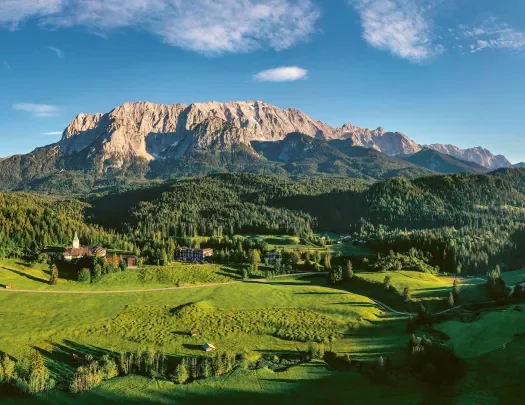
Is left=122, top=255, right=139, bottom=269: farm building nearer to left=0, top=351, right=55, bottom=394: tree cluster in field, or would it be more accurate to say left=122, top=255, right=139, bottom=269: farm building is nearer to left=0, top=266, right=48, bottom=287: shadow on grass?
left=0, top=266, right=48, bottom=287: shadow on grass

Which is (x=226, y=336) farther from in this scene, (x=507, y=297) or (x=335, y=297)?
(x=507, y=297)

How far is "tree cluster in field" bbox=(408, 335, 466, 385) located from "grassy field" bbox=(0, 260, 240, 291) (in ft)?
251

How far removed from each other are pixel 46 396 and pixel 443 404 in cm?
5158

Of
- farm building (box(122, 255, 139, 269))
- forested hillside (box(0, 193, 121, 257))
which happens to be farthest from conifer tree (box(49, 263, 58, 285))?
forested hillside (box(0, 193, 121, 257))

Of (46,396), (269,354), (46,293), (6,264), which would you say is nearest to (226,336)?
(269,354)

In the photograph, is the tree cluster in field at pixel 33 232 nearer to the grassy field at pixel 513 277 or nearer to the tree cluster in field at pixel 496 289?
the tree cluster in field at pixel 496 289

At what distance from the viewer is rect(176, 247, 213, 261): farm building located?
6314 inches

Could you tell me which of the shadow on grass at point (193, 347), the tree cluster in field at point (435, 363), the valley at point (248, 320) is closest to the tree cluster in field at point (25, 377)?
the valley at point (248, 320)

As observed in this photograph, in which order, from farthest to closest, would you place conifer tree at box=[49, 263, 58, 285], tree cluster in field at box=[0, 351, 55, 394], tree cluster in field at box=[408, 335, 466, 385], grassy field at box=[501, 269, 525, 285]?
1. grassy field at box=[501, 269, 525, 285]
2. conifer tree at box=[49, 263, 58, 285]
3. tree cluster in field at box=[0, 351, 55, 394]
4. tree cluster in field at box=[408, 335, 466, 385]

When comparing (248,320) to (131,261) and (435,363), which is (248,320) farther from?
(131,261)

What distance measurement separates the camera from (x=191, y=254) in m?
162

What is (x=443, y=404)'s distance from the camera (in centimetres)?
5091

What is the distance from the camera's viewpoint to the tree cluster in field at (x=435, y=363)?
188ft

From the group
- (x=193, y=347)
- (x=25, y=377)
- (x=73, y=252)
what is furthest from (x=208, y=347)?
(x=73, y=252)
